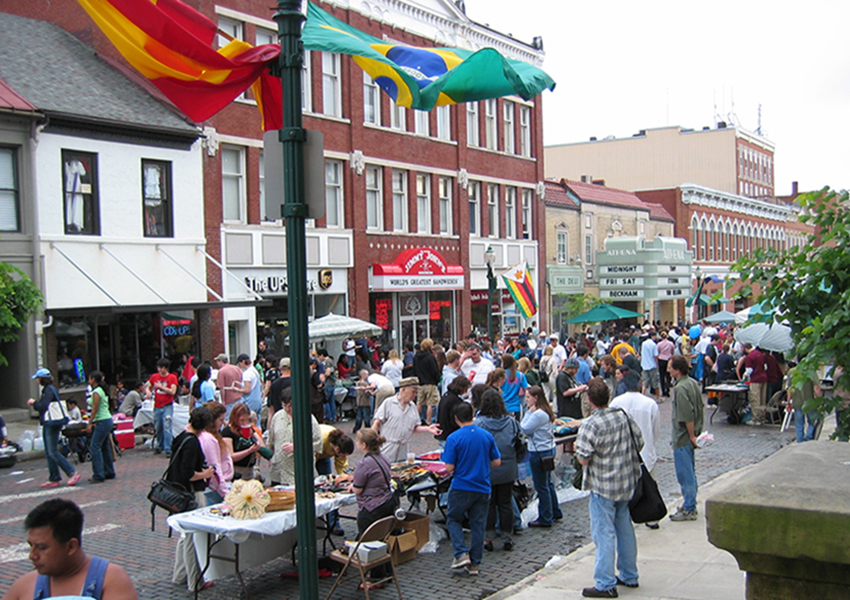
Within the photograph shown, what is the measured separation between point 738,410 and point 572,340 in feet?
23.0

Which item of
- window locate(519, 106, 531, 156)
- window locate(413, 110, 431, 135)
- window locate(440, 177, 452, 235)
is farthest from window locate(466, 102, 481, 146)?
window locate(519, 106, 531, 156)

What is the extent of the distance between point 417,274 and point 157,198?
35.4 feet

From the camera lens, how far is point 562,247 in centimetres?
4031

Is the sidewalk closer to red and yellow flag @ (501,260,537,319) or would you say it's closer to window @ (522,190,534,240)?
red and yellow flag @ (501,260,537,319)

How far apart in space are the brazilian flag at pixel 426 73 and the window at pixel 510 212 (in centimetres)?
2900

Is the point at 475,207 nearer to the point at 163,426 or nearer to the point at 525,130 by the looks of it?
the point at 525,130

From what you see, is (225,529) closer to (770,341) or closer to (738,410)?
(770,341)

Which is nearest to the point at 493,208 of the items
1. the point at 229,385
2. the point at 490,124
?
the point at 490,124

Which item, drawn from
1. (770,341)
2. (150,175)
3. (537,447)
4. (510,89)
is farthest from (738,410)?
(150,175)

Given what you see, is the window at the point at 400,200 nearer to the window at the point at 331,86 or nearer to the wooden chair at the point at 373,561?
the window at the point at 331,86

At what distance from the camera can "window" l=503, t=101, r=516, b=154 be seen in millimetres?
36000

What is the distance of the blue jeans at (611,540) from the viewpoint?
714 centimetres

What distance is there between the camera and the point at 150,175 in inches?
856

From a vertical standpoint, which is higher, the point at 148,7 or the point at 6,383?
the point at 148,7
